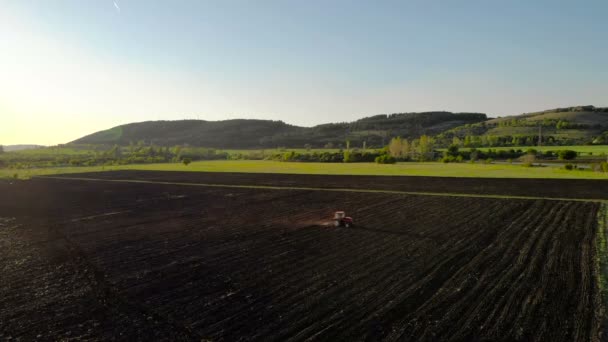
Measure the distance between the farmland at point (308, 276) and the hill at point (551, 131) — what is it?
114 m

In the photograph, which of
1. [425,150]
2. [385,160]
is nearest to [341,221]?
[385,160]

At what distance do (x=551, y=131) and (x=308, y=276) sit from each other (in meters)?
168

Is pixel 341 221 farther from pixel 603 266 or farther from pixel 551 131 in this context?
pixel 551 131

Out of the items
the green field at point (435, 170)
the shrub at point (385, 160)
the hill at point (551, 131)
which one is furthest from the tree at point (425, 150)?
the hill at point (551, 131)

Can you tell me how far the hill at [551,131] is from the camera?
122250mm

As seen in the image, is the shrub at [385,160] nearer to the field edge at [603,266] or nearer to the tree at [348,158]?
the tree at [348,158]

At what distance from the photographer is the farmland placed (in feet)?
30.3

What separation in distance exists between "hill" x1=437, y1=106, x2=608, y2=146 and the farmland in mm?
114136

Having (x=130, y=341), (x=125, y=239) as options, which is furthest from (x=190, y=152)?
(x=130, y=341)

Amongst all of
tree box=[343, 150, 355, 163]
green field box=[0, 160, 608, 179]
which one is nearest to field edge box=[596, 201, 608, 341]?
green field box=[0, 160, 608, 179]

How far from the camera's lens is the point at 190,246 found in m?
17.6

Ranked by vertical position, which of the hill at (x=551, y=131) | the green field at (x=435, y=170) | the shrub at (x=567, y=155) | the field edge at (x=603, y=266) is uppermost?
the hill at (x=551, y=131)

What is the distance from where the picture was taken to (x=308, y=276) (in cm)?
1288

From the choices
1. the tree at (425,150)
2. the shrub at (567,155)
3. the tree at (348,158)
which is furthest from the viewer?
the tree at (425,150)
